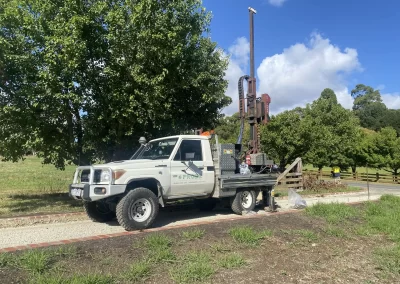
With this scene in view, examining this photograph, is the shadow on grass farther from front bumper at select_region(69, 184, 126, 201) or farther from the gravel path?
front bumper at select_region(69, 184, 126, 201)

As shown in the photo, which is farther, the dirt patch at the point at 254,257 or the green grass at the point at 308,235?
the green grass at the point at 308,235

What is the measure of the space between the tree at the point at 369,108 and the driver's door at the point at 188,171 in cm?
8440

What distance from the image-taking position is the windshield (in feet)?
29.7

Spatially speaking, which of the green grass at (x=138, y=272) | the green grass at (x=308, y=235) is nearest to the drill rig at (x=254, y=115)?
the green grass at (x=308, y=235)

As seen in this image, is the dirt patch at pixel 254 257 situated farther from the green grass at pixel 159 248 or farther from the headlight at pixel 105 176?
the headlight at pixel 105 176

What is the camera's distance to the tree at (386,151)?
36.4 m

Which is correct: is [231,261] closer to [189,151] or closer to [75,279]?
[75,279]

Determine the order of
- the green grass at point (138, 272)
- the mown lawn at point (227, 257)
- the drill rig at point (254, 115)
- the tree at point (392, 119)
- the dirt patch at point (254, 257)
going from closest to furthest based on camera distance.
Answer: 1. the green grass at point (138, 272)
2. the mown lawn at point (227, 257)
3. the dirt patch at point (254, 257)
4. the drill rig at point (254, 115)
5. the tree at point (392, 119)

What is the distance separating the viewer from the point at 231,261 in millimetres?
5582

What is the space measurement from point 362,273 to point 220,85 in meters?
9.17

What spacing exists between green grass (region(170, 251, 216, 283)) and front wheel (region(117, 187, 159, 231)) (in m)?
2.45

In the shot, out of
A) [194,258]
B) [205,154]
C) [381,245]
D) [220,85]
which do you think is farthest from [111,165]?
[220,85]

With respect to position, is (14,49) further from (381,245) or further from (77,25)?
(381,245)

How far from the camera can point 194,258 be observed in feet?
18.4
